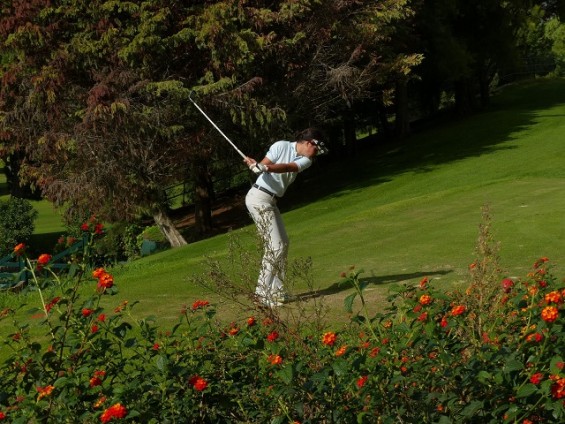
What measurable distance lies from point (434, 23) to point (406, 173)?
9.31 m

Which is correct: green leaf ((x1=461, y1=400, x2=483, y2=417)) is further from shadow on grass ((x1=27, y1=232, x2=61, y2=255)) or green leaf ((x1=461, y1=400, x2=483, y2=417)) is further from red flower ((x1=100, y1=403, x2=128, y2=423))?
shadow on grass ((x1=27, y1=232, x2=61, y2=255))

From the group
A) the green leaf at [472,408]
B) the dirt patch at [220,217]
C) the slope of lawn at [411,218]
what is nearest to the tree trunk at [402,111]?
the slope of lawn at [411,218]

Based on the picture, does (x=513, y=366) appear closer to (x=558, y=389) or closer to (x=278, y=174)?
(x=558, y=389)

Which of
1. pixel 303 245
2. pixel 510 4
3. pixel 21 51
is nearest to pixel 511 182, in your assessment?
pixel 303 245

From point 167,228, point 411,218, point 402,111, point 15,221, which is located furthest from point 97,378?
point 402,111

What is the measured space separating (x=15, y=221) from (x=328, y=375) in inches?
1065

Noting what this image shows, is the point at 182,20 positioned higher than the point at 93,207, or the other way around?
the point at 182,20

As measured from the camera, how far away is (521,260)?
1052 centimetres

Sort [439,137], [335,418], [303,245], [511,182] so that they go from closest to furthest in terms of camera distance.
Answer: [335,418]
[303,245]
[511,182]
[439,137]

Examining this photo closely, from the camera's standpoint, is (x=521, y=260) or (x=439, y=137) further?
(x=439, y=137)

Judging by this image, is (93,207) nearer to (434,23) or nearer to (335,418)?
(434,23)

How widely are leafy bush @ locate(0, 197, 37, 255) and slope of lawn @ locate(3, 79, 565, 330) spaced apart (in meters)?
8.45

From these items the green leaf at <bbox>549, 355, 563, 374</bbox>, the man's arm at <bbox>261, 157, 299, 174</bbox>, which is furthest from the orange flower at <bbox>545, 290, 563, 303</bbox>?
the man's arm at <bbox>261, 157, 299, 174</bbox>

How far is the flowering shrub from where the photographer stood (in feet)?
13.0
